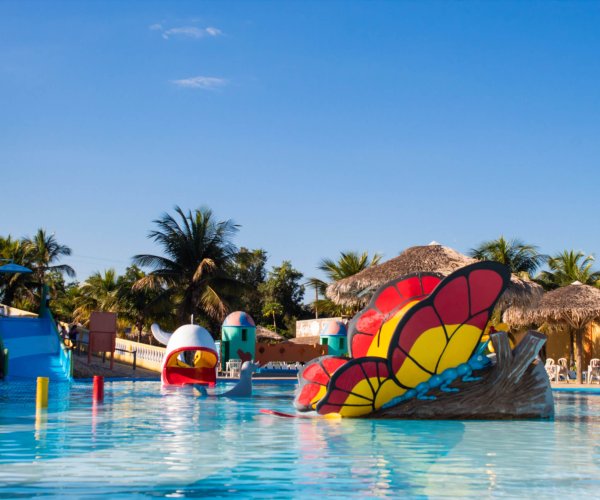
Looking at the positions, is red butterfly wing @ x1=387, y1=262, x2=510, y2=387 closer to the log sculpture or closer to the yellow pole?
the log sculpture

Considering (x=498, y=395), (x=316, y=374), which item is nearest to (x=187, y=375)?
(x=316, y=374)

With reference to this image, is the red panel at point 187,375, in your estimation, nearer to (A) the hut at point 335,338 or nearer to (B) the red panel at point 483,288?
(B) the red panel at point 483,288

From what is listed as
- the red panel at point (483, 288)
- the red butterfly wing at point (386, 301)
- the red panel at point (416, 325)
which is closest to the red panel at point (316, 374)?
the red butterfly wing at point (386, 301)

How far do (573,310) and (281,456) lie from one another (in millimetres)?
19918

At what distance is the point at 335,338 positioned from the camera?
30.3m

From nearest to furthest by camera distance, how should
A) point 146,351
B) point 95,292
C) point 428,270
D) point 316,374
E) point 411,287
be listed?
1. point 316,374
2. point 411,287
3. point 428,270
4. point 146,351
5. point 95,292

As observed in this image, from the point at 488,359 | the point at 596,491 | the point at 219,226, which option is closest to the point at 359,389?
the point at 488,359

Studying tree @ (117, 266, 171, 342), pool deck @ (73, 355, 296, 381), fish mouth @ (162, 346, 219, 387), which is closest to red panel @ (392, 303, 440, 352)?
fish mouth @ (162, 346, 219, 387)

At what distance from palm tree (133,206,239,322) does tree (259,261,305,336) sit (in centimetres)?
1827

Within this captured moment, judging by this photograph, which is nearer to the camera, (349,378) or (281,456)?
(281,456)

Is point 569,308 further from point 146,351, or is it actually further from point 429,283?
point 429,283

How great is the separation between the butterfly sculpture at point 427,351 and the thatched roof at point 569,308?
15352 mm

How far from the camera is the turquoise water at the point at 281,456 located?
5.72 metres

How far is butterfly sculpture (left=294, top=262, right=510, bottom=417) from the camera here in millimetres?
10734
